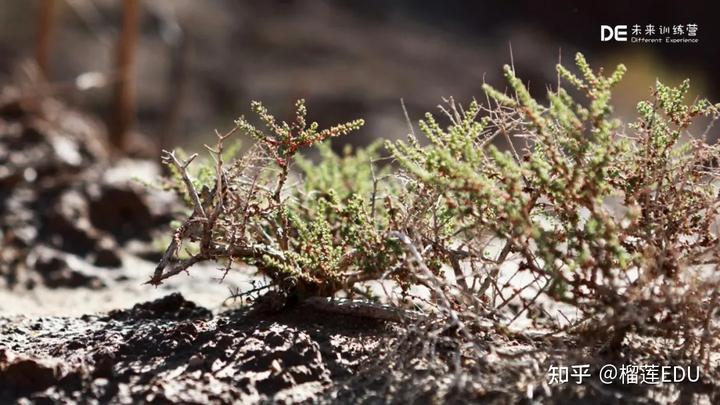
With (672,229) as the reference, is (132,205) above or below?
above

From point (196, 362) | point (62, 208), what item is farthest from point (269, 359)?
point (62, 208)

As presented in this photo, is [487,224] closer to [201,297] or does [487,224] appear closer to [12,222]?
[201,297]

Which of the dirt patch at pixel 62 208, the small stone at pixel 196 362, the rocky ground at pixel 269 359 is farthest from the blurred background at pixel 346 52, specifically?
the small stone at pixel 196 362

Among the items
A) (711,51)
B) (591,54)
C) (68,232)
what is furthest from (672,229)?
(711,51)

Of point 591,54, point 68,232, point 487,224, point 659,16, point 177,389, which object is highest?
point 659,16

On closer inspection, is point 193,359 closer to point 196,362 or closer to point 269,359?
point 196,362

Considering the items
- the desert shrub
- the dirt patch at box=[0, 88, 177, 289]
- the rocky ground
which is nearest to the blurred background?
the dirt patch at box=[0, 88, 177, 289]
